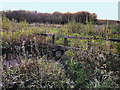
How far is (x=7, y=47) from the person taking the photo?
247 inches

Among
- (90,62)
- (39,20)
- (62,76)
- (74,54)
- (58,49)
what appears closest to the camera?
(62,76)

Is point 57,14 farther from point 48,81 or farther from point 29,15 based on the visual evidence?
point 48,81

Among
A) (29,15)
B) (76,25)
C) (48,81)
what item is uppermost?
(29,15)

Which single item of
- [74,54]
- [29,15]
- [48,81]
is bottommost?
[48,81]

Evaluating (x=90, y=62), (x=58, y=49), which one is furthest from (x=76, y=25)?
(x=90, y=62)

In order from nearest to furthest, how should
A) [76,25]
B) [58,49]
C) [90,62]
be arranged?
[90,62] < [58,49] < [76,25]

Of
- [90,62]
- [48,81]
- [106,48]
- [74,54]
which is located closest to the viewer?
[48,81]

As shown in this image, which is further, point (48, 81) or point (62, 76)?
point (62, 76)

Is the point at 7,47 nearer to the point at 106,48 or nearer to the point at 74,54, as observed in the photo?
the point at 74,54

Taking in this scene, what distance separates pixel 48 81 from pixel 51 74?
38cm

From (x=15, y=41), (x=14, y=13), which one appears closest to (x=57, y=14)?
(x=14, y=13)

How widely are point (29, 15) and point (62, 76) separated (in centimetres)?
1675

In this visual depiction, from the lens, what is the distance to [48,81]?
329 cm

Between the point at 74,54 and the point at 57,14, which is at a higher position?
the point at 57,14
